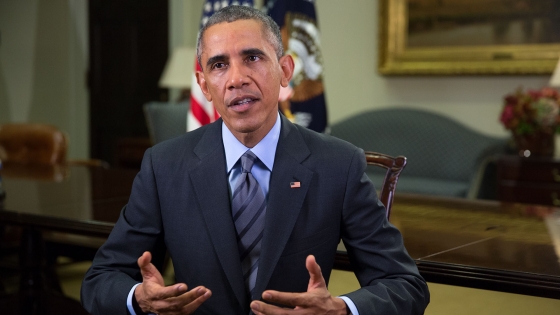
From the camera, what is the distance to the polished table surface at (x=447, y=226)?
1764mm

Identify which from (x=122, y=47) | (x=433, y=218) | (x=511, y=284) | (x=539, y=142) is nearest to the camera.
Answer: (x=511, y=284)

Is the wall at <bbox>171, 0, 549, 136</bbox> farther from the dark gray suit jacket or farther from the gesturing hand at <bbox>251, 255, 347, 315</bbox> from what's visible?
the gesturing hand at <bbox>251, 255, 347, 315</bbox>

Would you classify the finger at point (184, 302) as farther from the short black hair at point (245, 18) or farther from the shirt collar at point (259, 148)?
the short black hair at point (245, 18)

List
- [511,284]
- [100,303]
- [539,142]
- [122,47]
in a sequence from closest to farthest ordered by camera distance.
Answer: [100,303]
[511,284]
[539,142]
[122,47]

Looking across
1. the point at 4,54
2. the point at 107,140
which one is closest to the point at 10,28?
the point at 4,54

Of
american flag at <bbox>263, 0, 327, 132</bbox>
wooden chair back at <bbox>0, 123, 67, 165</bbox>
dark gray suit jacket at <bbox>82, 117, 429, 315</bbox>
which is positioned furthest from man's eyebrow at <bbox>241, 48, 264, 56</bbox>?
wooden chair back at <bbox>0, 123, 67, 165</bbox>

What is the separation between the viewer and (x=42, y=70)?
8156 mm

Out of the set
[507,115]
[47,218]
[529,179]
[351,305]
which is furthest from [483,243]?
[507,115]

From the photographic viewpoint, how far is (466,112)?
581 cm

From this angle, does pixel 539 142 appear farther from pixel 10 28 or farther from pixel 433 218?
pixel 10 28

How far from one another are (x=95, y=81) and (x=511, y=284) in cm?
683

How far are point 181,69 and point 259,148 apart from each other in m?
5.10

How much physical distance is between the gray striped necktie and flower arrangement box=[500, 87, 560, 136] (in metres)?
3.81

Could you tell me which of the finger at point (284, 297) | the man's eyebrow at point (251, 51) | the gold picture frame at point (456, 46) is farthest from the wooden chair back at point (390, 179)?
the gold picture frame at point (456, 46)
